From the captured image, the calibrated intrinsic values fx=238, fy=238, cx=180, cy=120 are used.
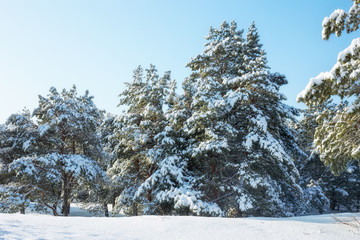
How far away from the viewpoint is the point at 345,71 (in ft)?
16.9

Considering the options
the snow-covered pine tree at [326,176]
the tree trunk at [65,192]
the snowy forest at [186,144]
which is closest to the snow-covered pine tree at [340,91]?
the snowy forest at [186,144]

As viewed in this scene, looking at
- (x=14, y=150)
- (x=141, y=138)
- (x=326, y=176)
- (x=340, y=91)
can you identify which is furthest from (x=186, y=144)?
(x=326, y=176)

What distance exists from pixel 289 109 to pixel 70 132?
13055 mm

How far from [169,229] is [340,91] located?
5205mm

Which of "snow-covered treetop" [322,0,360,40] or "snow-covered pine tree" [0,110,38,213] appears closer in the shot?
"snow-covered treetop" [322,0,360,40]

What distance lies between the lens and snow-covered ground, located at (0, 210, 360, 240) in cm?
475

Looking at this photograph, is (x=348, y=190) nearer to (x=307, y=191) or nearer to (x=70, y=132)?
(x=307, y=191)

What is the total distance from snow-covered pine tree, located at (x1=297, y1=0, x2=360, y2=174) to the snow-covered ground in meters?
2.14

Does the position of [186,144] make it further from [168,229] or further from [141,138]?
[168,229]

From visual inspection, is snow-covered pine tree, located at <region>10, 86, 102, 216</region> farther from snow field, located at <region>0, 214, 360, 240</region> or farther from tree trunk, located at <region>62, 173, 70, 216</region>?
snow field, located at <region>0, 214, 360, 240</region>

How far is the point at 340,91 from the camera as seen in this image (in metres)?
5.74

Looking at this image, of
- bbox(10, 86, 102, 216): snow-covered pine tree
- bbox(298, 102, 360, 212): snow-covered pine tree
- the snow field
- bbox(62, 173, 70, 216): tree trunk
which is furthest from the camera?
bbox(298, 102, 360, 212): snow-covered pine tree

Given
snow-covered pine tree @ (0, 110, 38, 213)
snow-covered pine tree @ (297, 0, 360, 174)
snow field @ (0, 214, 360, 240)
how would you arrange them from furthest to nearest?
1. snow-covered pine tree @ (0, 110, 38, 213)
2. snow-covered pine tree @ (297, 0, 360, 174)
3. snow field @ (0, 214, 360, 240)

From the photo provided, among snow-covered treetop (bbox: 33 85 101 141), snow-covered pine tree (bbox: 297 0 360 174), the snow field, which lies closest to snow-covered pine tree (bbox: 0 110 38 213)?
snow-covered treetop (bbox: 33 85 101 141)
